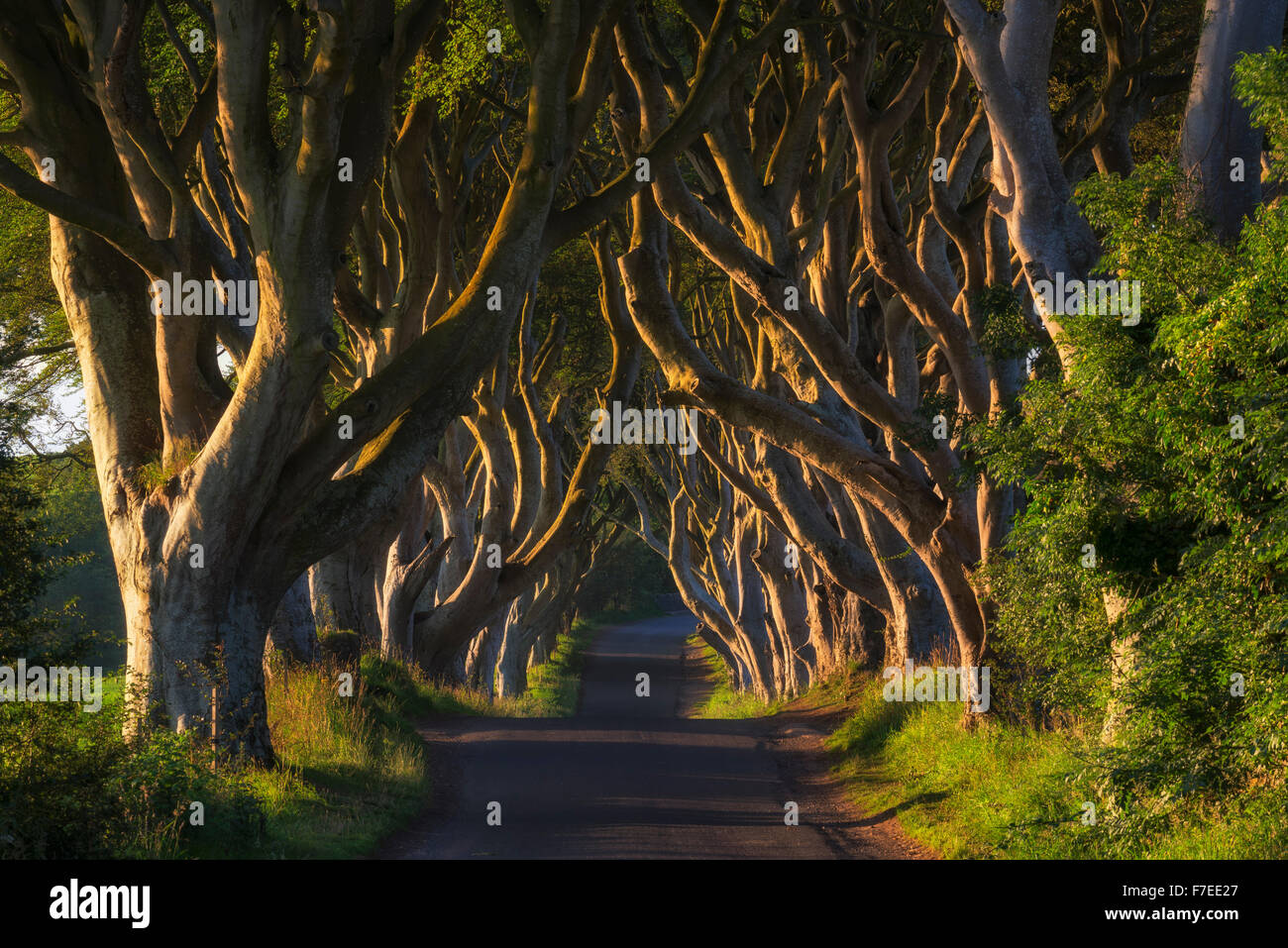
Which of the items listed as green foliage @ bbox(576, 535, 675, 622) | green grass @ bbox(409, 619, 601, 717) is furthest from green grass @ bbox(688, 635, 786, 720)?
green foliage @ bbox(576, 535, 675, 622)

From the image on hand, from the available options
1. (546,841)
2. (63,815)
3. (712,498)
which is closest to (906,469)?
(546,841)

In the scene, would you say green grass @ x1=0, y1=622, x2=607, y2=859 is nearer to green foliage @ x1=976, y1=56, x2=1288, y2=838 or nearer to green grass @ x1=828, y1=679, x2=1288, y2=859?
green grass @ x1=828, y1=679, x2=1288, y2=859

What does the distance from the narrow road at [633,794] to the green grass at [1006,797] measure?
0.46 meters

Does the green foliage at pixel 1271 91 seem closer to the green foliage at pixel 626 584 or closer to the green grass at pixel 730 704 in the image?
the green grass at pixel 730 704

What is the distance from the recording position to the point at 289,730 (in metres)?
12.7

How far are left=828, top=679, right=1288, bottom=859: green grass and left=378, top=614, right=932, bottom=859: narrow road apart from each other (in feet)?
1.51

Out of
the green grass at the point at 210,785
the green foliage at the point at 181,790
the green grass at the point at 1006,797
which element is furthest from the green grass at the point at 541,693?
the green foliage at the point at 181,790

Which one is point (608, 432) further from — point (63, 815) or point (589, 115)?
point (63, 815)

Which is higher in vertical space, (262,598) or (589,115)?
(589,115)

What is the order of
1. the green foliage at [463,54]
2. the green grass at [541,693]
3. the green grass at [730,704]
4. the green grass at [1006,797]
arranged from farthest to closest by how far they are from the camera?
the green grass at [730,704] → the green grass at [541,693] → the green foliage at [463,54] → the green grass at [1006,797]

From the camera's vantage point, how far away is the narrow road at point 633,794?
10.2 m

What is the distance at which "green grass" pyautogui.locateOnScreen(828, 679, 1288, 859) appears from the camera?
7.14 m

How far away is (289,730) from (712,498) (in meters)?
21.6

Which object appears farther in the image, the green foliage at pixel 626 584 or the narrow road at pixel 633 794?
the green foliage at pixel 626 584
